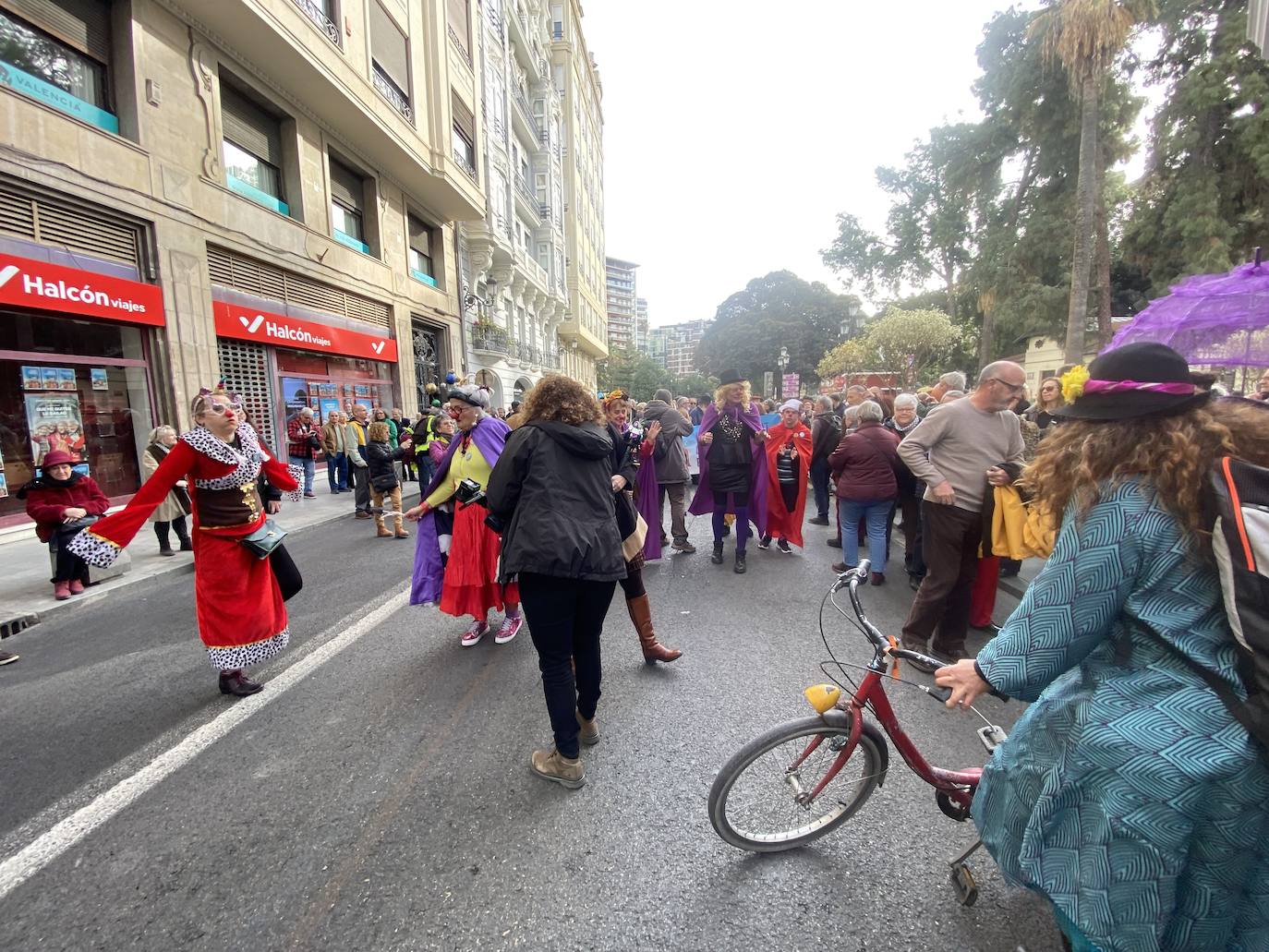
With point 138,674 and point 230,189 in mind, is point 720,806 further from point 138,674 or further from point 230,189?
point 230,189

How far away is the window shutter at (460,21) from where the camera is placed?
1883 centimetres

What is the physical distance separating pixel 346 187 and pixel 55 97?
720cm

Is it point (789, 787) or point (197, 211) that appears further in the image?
point (197, 211)

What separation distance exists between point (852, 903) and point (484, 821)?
4.59 feet

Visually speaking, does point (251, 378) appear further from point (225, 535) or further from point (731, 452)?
point (731, 452)

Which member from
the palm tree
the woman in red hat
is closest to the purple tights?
the woman in red hat

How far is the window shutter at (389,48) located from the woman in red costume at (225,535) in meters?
15.5

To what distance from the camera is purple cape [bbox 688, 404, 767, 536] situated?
20.0 ft

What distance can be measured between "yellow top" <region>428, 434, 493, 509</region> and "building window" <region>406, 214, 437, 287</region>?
16.0 m

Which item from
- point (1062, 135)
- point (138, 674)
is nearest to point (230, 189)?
point (138, 674)

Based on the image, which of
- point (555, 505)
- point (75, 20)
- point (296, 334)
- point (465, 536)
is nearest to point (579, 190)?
point (296, 334)

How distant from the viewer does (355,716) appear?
3.20 m

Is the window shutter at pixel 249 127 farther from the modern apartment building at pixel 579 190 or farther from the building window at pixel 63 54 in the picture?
the modern apartment building at pixel 579 190

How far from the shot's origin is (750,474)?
615 centimetres
